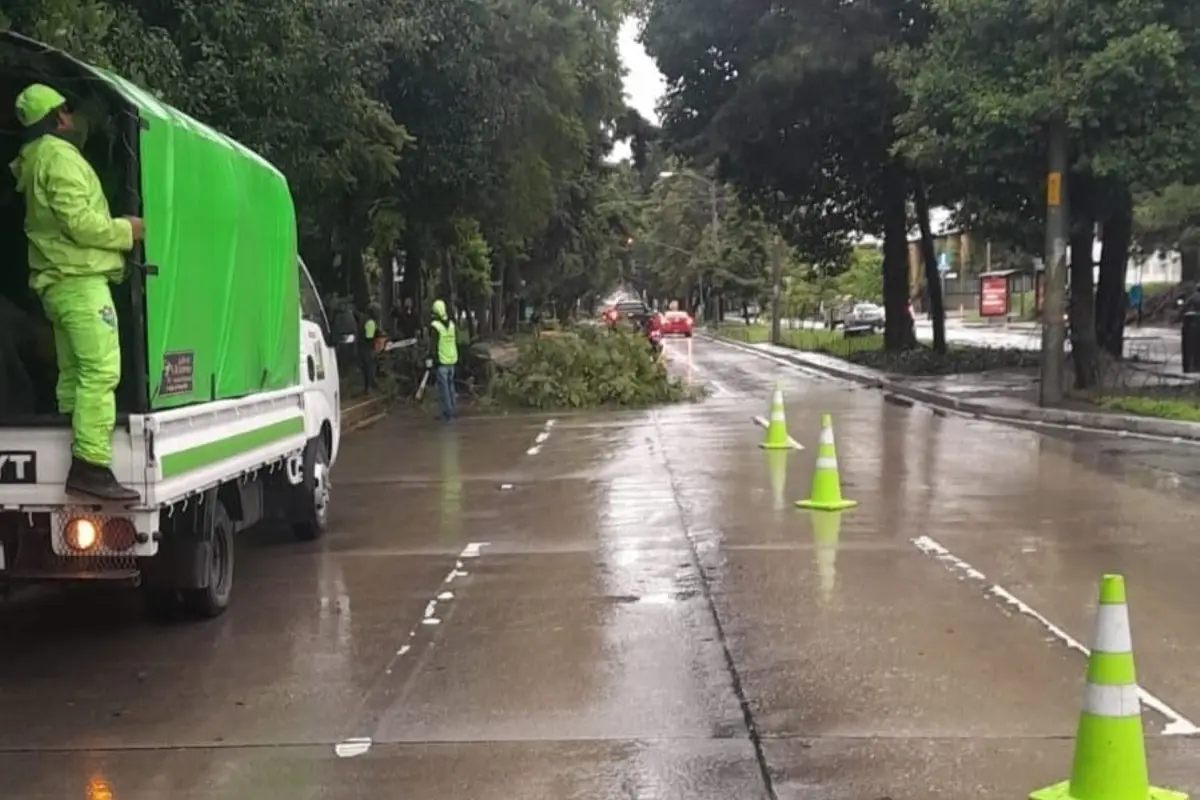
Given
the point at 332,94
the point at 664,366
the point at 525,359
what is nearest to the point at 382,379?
the point at 525,359

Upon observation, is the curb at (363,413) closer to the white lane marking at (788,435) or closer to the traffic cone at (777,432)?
the white lane marking at (788,435)

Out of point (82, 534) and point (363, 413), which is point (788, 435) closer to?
point (363, 413)

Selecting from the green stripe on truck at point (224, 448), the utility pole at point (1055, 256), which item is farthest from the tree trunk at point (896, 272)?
the green stripe on truck at point (224, 448)

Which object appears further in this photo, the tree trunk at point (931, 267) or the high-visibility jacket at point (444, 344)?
the tree trunk at point (931, 267)

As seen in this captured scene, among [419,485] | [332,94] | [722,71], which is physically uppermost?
[722,71]

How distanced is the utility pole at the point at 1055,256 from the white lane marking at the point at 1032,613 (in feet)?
37.6

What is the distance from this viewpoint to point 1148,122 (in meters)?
19.2

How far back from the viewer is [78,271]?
6.36 meters

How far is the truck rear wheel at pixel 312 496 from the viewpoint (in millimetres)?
10453

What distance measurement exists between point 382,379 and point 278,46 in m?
12.6

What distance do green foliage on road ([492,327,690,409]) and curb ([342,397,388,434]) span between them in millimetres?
2110

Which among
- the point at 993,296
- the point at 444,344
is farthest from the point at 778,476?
the point at 993,296

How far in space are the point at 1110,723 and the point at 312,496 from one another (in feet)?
23.3

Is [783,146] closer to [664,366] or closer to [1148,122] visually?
[664,366]
